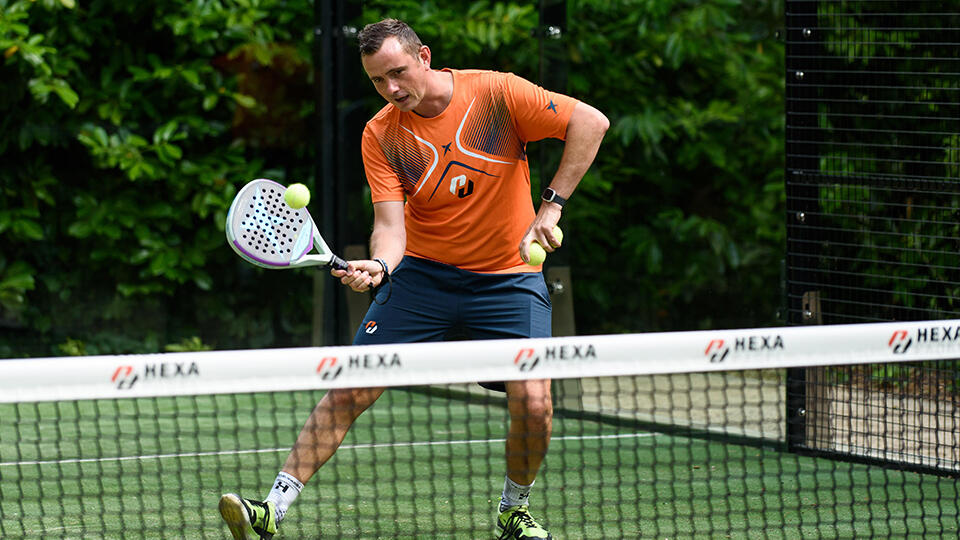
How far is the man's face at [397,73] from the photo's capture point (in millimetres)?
3697

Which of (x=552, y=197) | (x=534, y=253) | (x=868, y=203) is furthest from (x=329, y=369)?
(x=868, y=203)

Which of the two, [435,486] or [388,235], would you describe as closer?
[388,235]

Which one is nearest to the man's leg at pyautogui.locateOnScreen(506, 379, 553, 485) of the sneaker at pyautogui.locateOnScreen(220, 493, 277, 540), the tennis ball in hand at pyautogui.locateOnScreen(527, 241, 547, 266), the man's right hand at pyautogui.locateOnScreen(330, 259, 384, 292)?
the tennis ball in hand at pyautogui.locateOnScreen(527, 241, 547, 266)

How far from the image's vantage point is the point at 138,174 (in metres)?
7.58

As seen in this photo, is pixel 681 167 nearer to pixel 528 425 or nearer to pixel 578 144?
pixel 578 144

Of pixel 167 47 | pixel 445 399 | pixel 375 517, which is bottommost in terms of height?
pixel 445 399

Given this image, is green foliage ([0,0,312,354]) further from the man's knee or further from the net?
the man's knee

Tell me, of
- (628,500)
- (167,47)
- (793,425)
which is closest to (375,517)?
(628,500)

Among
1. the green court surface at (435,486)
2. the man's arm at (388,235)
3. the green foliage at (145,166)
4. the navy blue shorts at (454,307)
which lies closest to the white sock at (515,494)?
the green court surface at (435,486)

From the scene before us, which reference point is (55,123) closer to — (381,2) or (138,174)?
(138,174)

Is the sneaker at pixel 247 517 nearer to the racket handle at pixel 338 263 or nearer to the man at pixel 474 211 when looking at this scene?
the man at pixel 474 211

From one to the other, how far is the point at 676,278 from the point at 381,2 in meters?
2.46

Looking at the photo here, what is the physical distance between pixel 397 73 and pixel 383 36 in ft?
0.37

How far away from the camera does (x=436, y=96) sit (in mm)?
3922
